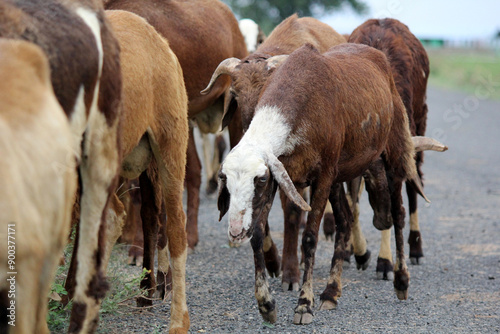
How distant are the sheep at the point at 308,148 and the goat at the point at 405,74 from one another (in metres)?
0.87

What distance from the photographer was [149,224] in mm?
5727

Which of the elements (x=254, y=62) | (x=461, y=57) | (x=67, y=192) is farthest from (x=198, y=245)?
(x=461, y=57)

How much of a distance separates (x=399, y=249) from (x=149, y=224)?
2.25 meters

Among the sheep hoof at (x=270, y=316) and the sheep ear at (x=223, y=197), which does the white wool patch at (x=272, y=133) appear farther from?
the sheep hoof at (x=270, y=316)

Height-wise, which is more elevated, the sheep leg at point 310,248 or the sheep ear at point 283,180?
the sheep ear at point 283,180

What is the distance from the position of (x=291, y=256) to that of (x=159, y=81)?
7.72ft

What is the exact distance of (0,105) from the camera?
102 inches

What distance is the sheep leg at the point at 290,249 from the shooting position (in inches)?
255

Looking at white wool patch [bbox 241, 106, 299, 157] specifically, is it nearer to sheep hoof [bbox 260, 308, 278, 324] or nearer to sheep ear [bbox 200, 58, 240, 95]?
sheep hoof [bbox 260, 308, 278, 324]

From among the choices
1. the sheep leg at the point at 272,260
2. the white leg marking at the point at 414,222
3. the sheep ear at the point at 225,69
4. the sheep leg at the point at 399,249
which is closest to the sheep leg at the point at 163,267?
the sheep leg at the point at 272,260

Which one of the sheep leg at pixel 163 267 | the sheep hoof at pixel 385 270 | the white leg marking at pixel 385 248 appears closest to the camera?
the sheep leg at pixel 163 267

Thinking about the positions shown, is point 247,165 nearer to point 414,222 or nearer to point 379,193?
point 379,193

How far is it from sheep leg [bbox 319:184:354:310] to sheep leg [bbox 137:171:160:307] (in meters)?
1.37

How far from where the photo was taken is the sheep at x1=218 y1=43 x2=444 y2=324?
5031 millimetres
